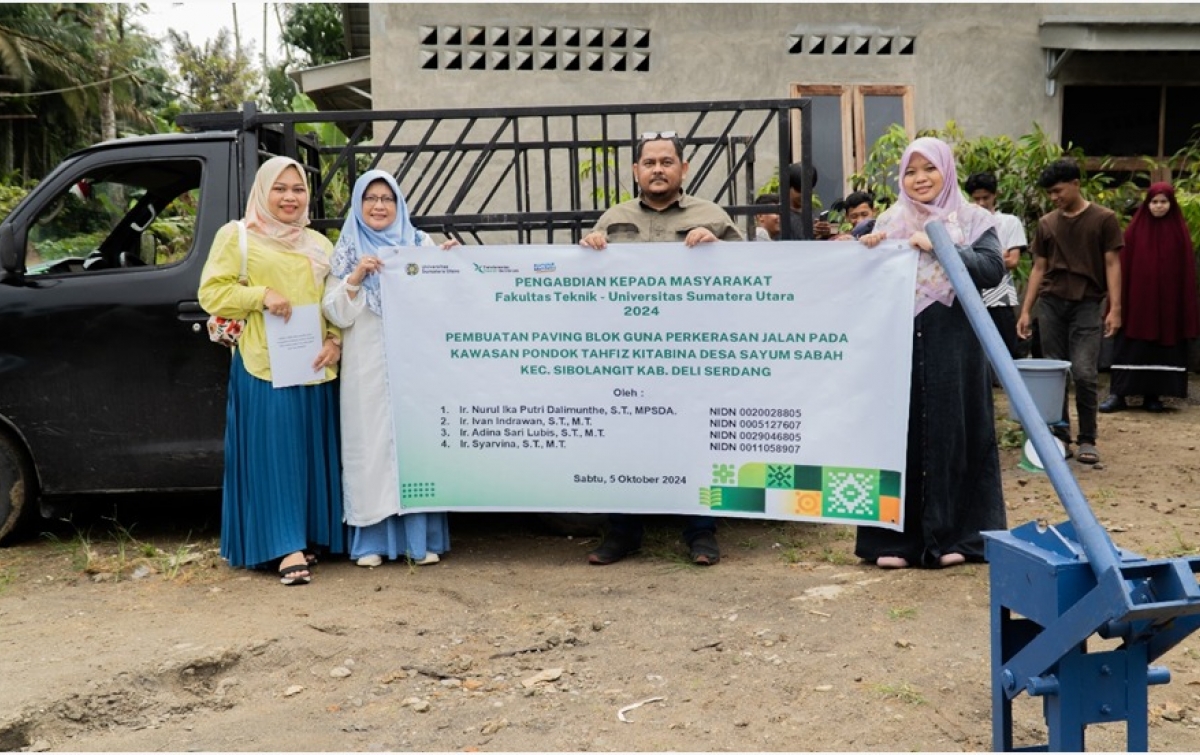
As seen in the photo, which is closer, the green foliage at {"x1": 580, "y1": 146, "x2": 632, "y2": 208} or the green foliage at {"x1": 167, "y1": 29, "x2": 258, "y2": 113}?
the green foliage at {"x1": 580, "y1": 146, "x2": 632, "y2": 208}

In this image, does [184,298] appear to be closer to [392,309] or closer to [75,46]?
[392,309]

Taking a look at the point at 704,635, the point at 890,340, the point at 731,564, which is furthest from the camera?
the point at 731,564

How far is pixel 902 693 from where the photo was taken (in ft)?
10.8

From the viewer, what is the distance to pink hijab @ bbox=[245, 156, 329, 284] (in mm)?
4613

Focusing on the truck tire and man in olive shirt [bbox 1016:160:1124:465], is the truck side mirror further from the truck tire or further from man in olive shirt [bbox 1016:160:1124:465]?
man in olive shirt [bbox 1016:160:1124:465]

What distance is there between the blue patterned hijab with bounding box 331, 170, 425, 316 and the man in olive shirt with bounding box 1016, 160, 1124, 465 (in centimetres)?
394

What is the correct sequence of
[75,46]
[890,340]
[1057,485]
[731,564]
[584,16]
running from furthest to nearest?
[75,46]
[584,16]
[731,564]
[890,340]
[1057,485]

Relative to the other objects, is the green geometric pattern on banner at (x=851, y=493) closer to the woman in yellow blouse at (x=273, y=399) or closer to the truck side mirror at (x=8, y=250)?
the woman in yellow blouse at (x=273, y=399)

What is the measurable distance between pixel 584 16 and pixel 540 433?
20.0ft

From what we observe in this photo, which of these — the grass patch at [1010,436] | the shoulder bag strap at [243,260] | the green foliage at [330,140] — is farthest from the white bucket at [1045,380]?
the green foliage at [330,140]

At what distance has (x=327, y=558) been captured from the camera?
5.08 metres

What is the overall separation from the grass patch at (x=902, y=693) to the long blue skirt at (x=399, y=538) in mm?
2241

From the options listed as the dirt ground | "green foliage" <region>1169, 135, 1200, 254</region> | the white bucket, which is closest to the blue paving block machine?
the dirt ground

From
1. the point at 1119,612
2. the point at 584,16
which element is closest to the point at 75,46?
the point at 584,16
